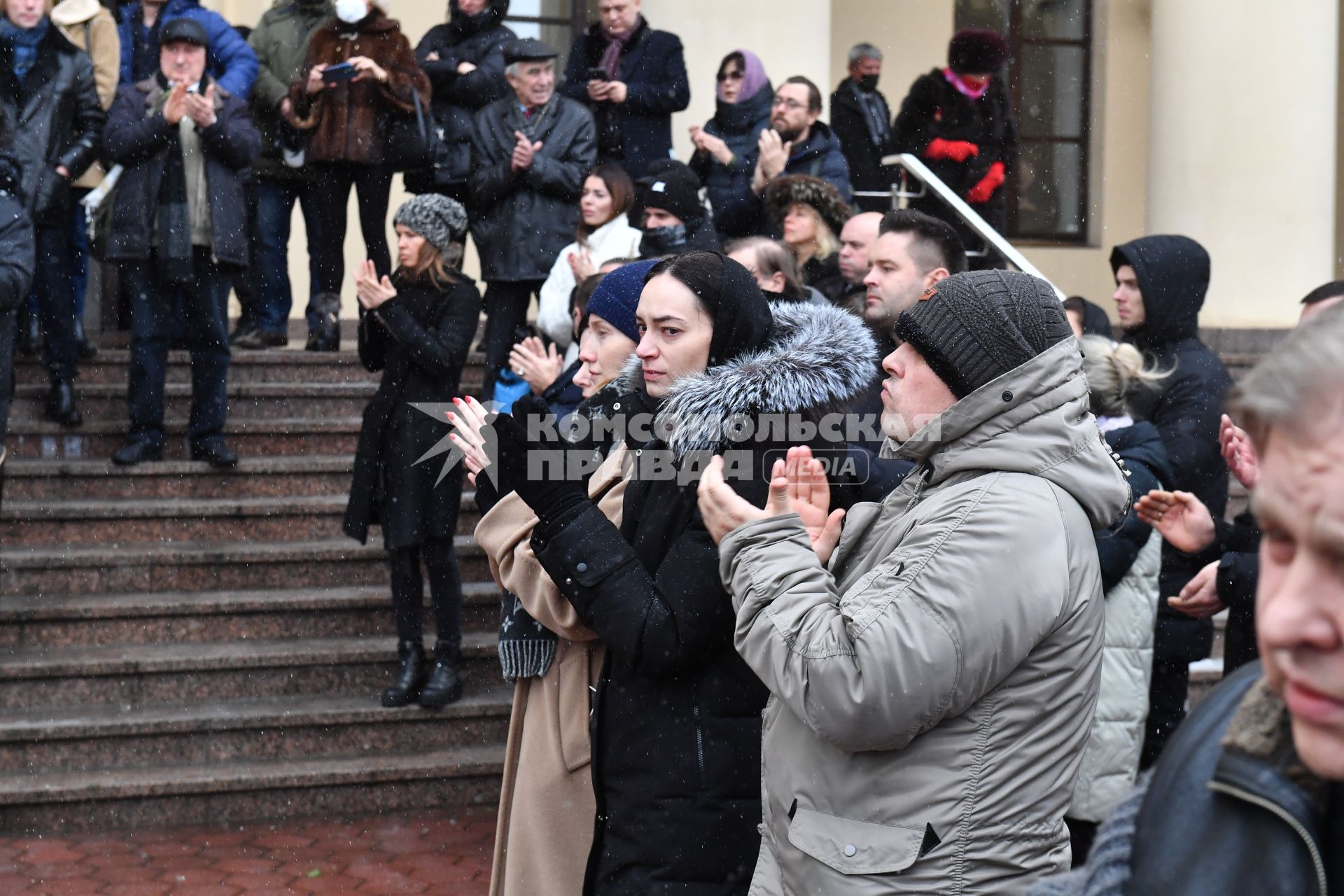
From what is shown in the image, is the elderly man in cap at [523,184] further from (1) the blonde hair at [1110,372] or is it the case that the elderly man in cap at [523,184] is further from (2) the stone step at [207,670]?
(1) the blonde hair at [1110,372]

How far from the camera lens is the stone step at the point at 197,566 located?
6.80 metres

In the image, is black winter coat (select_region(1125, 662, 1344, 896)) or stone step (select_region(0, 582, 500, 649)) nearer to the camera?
black winter coat (select_region(1125, 662, 1344, 896))

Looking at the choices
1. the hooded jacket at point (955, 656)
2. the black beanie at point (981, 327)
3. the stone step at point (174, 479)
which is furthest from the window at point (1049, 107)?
the hooded jacket at point (955, 656)

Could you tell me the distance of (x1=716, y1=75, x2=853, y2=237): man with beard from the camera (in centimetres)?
803

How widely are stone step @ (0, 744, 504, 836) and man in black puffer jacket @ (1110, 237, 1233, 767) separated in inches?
111

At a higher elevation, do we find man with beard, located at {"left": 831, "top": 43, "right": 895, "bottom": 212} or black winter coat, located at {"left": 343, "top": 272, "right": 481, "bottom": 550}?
man with beard, located at {"left": 831, "top": 43, "right": 895, "bottom": 212}

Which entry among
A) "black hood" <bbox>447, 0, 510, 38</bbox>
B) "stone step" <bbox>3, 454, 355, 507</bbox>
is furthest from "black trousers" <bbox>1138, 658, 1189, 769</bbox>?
"black hood" <bbox>447, 0, 510, 38</bbox>

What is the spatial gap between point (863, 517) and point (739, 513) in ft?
0.87

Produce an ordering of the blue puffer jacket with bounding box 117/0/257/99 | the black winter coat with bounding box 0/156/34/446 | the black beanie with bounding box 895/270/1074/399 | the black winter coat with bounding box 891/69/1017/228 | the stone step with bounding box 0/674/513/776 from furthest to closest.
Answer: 1. the black winter coat with bounding box 891/69/1017/228
2. the blue puffer jacket with bounding box 117/0/257/99
3. the black winter coat with bounding box 0/156/34/446
4. the stone step with bounding box 0/674/513/776
5. the black beanie with bounding box 895/270/1074/399

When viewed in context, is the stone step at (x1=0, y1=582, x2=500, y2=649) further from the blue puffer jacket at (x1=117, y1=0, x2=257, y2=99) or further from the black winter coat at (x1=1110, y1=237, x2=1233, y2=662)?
the black winter coat at (x1=1110, y1=237, x2=1233, y2=662)

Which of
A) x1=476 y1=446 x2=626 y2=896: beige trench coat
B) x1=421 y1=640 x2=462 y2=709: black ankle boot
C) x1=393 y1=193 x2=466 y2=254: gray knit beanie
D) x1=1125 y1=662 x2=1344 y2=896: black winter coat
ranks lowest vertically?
x1=421 y1=640 x2=462 y2=709: black ankle boot

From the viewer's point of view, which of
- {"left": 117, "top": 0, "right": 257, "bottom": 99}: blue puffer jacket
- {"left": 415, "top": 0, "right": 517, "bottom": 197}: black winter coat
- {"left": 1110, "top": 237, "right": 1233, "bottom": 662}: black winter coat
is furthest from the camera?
{"left": 415, "top": 0, "right": 517, "bottom": 197}: black winter coat

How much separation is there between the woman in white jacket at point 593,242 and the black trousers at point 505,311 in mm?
735

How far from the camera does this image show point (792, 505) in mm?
2670
